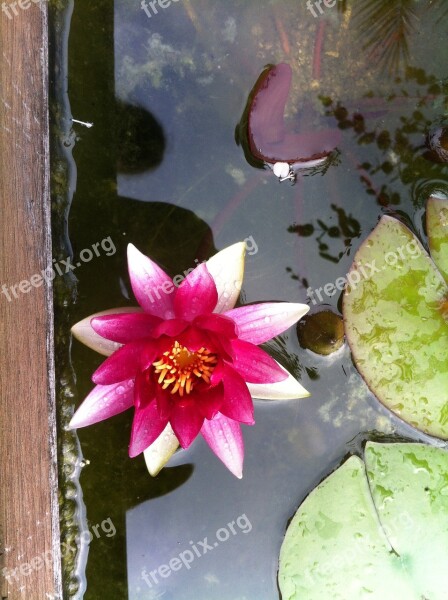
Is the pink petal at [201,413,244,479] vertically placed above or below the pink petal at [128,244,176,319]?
below

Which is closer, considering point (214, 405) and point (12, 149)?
point (214, 405)

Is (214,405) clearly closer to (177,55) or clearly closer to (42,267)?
(42,267)

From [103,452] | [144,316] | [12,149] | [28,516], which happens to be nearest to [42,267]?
[12,149]

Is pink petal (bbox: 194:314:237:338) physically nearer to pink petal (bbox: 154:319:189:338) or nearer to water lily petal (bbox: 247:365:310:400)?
pink petal (bbox: 154:319:189:338)

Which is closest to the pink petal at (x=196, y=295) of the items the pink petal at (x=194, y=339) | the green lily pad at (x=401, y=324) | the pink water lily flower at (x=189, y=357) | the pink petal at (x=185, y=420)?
the pink water lily flower at (x=189, y=357)

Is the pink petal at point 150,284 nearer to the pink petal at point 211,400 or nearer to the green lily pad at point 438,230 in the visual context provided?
the pink petal at point 211,400

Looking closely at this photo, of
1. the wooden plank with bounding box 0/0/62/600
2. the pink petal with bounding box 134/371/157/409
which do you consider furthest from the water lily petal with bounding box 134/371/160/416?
the wooden plank with bounding box 0/0/62/600
